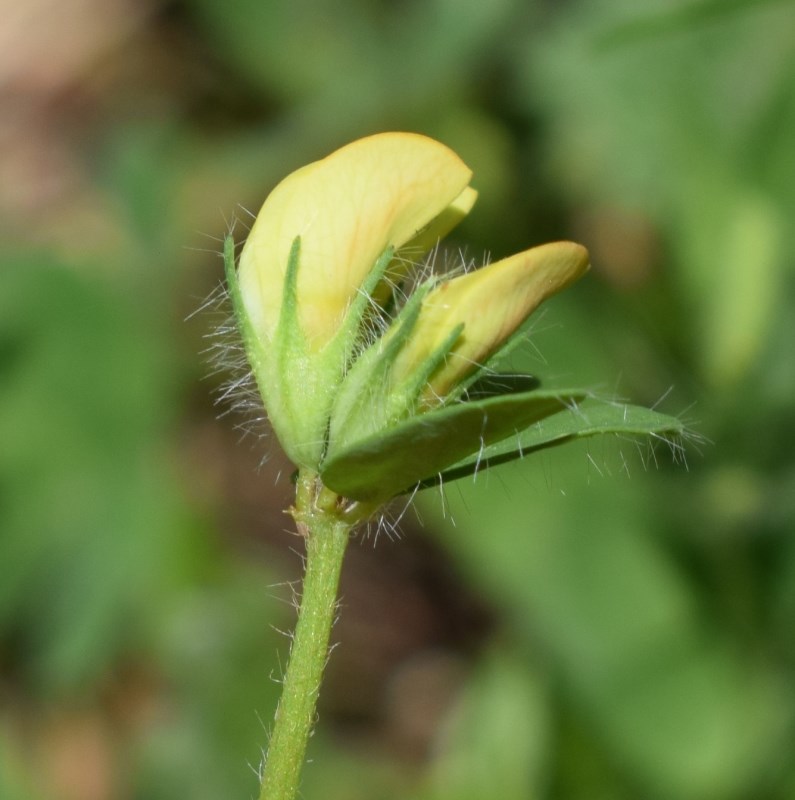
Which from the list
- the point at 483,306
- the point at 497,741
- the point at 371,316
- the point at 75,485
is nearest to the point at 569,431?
the point at 483,306

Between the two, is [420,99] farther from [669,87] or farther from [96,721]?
[96,721]

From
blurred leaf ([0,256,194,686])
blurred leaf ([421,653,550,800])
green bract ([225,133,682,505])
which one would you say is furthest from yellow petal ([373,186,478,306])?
blurred leaf ([0,256,194,686])

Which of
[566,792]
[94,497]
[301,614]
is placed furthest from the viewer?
[94,497]

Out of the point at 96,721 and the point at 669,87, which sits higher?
the point at 669,87

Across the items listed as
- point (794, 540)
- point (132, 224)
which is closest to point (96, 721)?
point (132, 224)

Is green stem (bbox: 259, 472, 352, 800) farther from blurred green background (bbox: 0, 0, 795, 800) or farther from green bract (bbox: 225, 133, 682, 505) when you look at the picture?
blurred green background (bbox: 0, 0, 795, 800)

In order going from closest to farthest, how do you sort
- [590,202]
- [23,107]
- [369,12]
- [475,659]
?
[475,659] < [590,202] < [369,12] < [23,107]
